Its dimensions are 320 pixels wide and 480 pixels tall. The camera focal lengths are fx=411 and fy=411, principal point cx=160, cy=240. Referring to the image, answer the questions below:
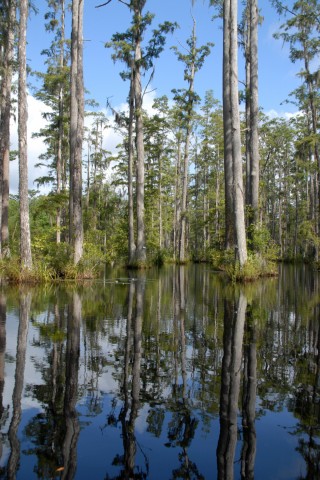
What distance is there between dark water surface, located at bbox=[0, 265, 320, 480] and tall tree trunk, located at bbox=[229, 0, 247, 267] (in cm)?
739

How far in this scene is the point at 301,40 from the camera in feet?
88.2

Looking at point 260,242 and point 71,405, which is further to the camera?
point 260,242

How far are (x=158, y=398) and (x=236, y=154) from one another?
12676 mm

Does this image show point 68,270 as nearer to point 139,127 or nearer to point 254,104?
point 254,104

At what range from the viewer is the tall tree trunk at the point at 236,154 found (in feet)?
47.9

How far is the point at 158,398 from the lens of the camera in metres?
3.57

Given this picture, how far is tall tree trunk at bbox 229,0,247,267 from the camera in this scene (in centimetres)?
1461

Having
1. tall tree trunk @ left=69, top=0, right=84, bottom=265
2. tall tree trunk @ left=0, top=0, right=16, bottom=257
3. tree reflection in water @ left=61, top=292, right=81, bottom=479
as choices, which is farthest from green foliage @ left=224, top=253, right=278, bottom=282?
tall tree trunk @ left=0, top=0, right=16, bottom=257

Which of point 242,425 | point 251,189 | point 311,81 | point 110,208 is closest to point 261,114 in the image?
point 311,81

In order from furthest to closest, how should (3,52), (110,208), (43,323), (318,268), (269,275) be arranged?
(110,208) < (318,268) < (3,52) < (269,275) < (43,323)

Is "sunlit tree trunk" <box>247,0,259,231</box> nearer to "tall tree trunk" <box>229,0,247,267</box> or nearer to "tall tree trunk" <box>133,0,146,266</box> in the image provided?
"tall tree trunk" <box>229,0,247,267</box>

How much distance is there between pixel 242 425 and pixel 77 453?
123 cm

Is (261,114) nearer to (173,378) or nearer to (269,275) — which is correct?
(269,275)

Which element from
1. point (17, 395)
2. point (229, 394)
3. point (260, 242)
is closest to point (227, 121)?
point (260, 242)
